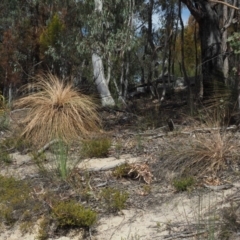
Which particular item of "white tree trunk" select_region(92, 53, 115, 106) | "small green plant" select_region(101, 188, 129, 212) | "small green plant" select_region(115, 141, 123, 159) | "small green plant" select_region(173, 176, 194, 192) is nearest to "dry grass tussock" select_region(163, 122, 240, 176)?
"small green plant" select_region(173, 176, 194, 192)

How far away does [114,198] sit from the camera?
5895mm

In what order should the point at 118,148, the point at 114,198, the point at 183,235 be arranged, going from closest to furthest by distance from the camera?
the point at 183,235 < the point at 114,198 < the point at 118,148

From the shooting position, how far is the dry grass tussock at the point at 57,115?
8.48 metres

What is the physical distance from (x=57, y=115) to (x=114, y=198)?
124 inches

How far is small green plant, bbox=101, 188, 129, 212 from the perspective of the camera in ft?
19.0

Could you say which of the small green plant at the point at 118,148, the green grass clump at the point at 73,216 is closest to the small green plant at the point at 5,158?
the small green plant at the point at 118,148

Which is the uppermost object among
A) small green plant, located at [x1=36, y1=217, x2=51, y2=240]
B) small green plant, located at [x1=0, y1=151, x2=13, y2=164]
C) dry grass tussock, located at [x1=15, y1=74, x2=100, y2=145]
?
dry grass tussock, located at [x1=15, y1=74, x2=100, y2=145]

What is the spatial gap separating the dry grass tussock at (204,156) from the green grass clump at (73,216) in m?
1.38

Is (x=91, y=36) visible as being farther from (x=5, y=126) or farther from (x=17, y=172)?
(x=17, y=172)

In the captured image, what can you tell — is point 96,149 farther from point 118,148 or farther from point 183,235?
point 183,235

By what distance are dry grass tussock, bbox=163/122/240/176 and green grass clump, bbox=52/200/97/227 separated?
1.38 m

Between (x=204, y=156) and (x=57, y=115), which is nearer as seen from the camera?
(x=204, y=156)

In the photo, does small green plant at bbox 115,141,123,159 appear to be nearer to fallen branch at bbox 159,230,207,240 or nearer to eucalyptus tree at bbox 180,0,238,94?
fallen branch at bbox 159,230,207,240

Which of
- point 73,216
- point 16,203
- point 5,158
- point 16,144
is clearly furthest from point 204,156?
point 16,144
